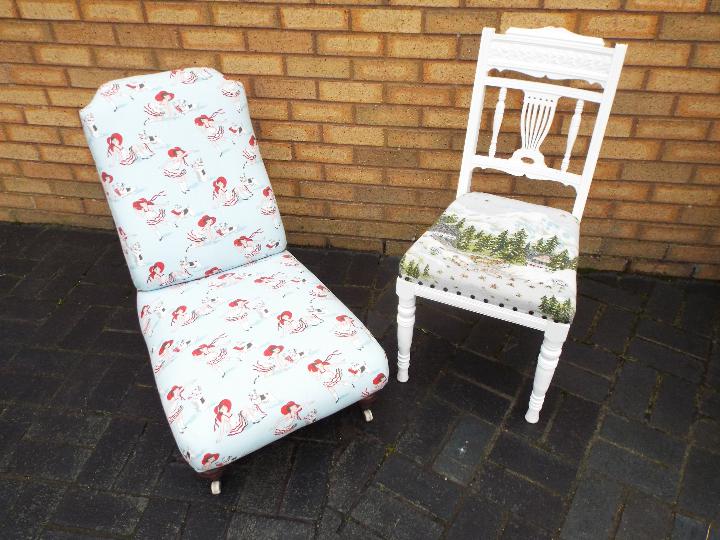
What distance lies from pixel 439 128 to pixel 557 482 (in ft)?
5.43

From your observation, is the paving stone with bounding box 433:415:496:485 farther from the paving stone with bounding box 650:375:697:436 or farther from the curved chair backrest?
the curved chair backrest

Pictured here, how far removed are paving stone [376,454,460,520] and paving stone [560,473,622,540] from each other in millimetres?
398

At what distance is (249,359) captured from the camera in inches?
81.1

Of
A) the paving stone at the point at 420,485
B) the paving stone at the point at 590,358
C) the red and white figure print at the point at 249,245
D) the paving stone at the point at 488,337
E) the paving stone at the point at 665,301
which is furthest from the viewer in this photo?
the paving stone at the point at 665,301

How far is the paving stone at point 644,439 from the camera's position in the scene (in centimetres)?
225

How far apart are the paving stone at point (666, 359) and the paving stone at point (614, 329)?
0.05m

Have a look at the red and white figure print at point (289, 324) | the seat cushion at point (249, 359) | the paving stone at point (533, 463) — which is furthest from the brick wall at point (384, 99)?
the paving stone at point (533, 463)

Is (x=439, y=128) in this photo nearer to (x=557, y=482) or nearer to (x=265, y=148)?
(x=265, y=148)

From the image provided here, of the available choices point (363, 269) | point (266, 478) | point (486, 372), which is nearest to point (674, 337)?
point (486, 372)

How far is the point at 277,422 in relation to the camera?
1.97 meters

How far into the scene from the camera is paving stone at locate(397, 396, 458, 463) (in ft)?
7.50

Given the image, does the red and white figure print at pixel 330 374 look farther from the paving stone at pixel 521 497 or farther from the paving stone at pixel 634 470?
the paving stone at pixel 634 470

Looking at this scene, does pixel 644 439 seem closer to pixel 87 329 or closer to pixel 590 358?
pixel 590 358

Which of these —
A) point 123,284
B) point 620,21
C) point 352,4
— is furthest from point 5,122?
point 620,21
